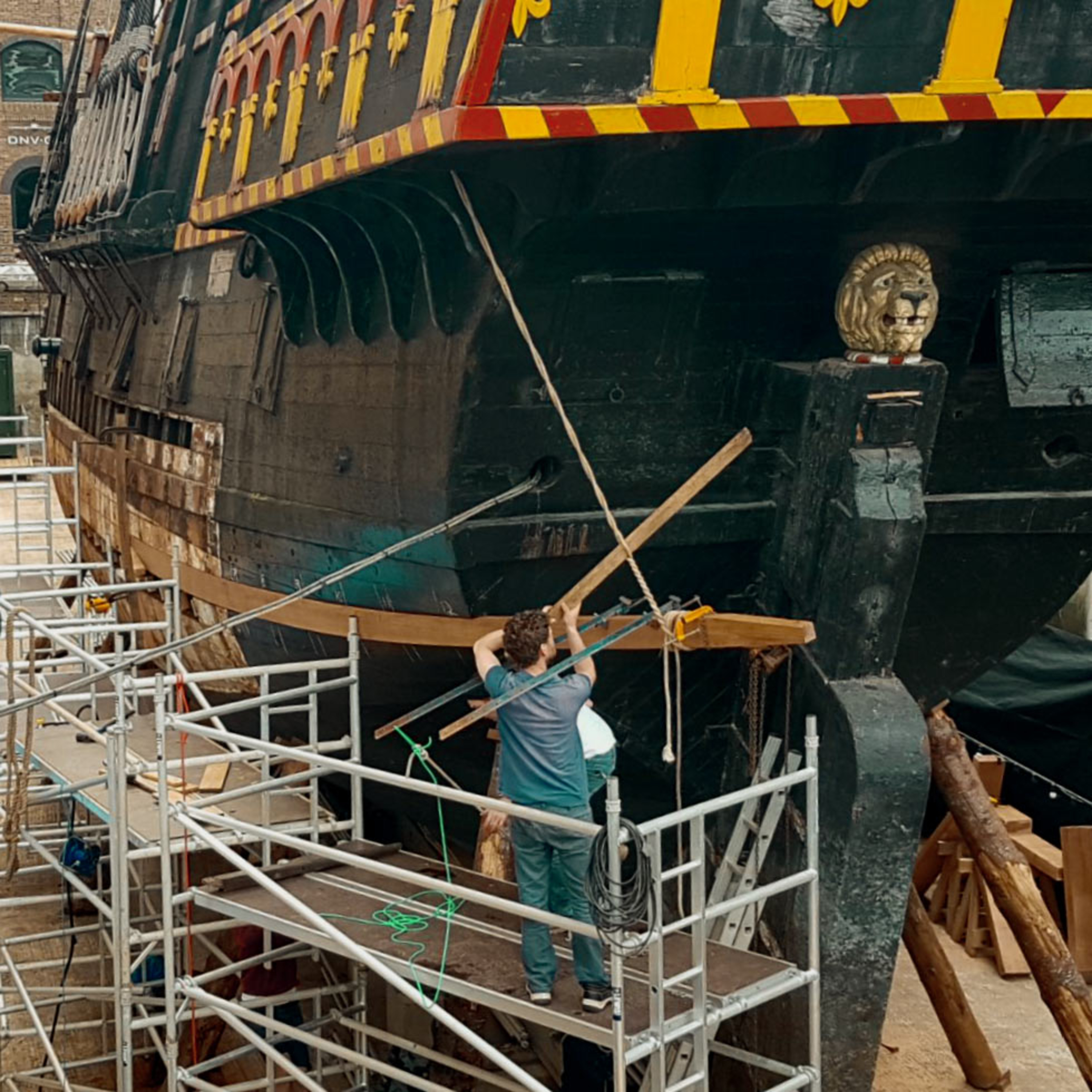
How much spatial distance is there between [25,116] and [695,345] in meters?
29.2

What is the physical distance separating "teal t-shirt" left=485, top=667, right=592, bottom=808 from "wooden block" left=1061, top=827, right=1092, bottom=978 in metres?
5.45

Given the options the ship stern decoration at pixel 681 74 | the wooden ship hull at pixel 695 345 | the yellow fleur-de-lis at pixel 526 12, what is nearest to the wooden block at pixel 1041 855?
the wooden ship hull at pixel 695 345

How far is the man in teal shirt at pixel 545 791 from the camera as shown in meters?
5.18

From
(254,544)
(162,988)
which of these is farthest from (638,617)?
(162,988)

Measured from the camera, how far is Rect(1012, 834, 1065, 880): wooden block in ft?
33.2

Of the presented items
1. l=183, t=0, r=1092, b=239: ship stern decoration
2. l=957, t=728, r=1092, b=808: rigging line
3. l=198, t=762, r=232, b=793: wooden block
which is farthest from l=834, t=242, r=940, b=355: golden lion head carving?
l=957, t=728, r=1092, b=808: rigging line

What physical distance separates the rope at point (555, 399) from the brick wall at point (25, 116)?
2767 centimetres

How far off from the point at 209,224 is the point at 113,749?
2.66 m

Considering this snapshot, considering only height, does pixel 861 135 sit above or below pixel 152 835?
above

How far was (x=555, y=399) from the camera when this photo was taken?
6.23 meters

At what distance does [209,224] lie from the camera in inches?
Answer: 299

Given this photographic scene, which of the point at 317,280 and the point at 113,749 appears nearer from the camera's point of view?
the point at 113,749

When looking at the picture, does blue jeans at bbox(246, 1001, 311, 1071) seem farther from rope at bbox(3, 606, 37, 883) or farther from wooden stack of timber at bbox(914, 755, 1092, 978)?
wooden stack of timber at bbox(914, 755, 1092, 978)

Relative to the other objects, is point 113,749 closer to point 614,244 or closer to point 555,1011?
point 555,1011
